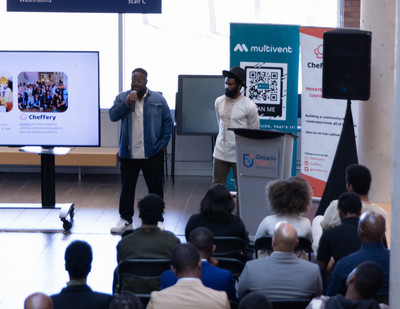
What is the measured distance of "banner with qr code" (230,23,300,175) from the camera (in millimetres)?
8969

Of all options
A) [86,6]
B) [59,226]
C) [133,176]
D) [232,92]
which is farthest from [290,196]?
[86,6]

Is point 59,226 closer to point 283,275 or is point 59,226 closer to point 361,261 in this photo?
point 283,275

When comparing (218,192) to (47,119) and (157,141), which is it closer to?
(157,141)

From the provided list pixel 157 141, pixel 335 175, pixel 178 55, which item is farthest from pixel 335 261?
pixel 178 55

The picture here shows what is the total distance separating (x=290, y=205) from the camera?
5316mm

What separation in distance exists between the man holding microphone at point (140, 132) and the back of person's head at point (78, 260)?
377 centimetres

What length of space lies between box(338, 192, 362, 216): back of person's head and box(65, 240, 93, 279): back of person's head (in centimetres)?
171

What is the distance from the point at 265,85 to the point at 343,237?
450 centimetres

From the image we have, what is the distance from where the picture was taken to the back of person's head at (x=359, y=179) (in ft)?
17.6

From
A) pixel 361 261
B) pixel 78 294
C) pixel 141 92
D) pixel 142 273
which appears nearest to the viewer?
pixel 78 294

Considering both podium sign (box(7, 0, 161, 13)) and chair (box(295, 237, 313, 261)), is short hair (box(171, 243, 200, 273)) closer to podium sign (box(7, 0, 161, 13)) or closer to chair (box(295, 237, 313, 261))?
chair (box(295, 237, 313, 261))

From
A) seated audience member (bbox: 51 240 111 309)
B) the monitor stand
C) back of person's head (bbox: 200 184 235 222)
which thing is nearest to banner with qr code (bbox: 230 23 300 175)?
the monitor stand

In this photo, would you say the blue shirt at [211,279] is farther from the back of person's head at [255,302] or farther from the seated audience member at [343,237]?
the back of person's head at [255,302]

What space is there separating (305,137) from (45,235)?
11.0ft
